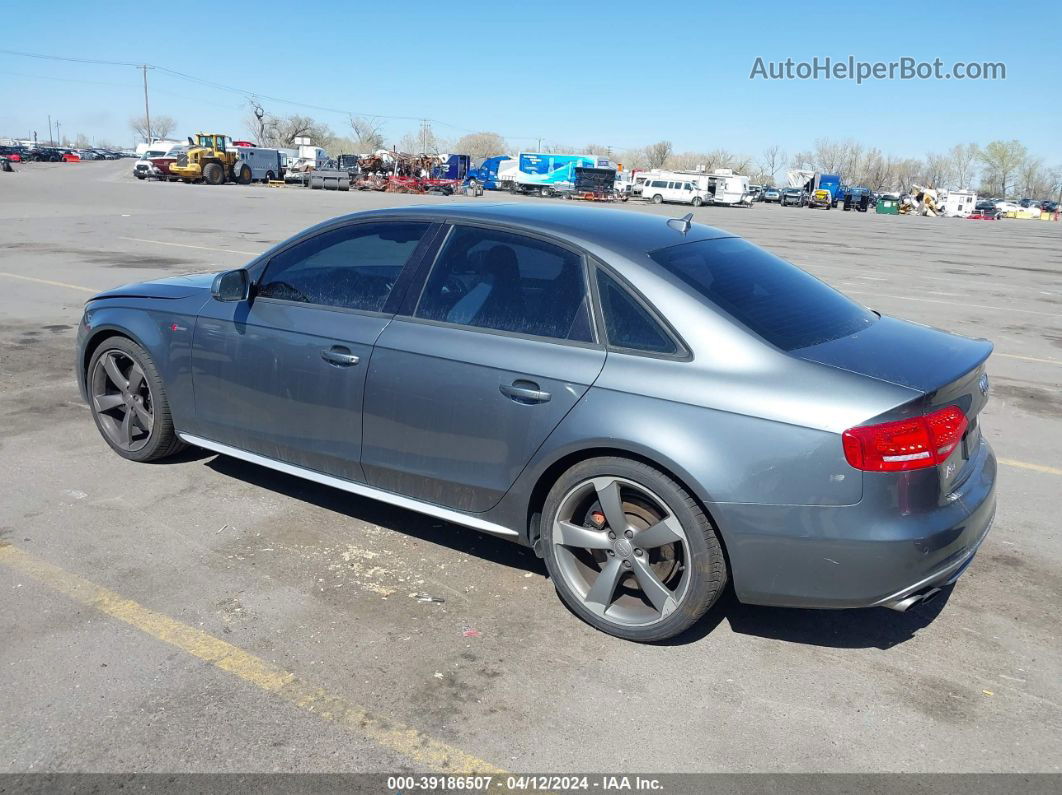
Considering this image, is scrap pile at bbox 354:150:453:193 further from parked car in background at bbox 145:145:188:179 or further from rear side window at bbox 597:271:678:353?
rear side window at bbox 597:271:678:353

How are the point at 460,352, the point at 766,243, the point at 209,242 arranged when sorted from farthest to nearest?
the point at 766,243, the point at 209,242, the point at 460,352

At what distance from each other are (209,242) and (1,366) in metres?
10.8

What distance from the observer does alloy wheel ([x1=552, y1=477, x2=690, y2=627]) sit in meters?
3.37

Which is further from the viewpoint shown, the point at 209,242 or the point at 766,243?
the point at 766,243

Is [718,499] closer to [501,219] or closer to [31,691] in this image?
[501,219]

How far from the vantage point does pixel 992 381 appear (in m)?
8.11

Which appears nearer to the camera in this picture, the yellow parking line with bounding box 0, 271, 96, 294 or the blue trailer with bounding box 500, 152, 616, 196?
the yellow parking line with bounding box 0, 271, 96, 294

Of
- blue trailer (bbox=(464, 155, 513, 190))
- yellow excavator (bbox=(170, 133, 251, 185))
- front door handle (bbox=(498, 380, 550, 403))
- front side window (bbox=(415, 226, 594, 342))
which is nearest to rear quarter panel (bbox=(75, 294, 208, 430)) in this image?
front side window (bbox=(415, 226, 594, 342))

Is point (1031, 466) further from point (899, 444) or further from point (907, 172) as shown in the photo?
point (907, 172)

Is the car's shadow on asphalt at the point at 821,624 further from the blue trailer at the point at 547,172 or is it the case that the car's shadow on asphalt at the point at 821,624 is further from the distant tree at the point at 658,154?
the distant tree at the point at 658,154

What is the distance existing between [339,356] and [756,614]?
2.18 m

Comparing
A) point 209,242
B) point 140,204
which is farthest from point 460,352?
point 140,204

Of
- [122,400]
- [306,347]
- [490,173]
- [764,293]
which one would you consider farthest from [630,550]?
[490,173]

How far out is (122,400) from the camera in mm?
5184
